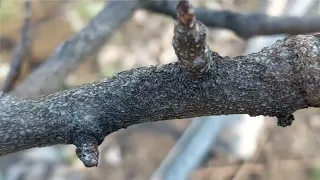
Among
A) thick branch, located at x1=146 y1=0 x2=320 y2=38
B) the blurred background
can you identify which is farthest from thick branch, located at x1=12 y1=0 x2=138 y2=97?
the blurred background

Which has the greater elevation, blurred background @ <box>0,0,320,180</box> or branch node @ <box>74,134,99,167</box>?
blurred background @ <box>0,0,320,180</box>

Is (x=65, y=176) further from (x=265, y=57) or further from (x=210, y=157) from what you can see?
(x=265, y=57)

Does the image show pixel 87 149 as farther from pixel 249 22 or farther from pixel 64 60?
pixel 249 22

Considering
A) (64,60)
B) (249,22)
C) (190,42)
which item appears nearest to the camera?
(190,42)

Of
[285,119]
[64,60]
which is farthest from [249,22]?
[285,119]

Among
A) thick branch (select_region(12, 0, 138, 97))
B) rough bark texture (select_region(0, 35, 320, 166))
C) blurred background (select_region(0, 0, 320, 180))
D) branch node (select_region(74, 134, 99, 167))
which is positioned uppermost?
blurred background (select_region(0, 0, 320, 180))

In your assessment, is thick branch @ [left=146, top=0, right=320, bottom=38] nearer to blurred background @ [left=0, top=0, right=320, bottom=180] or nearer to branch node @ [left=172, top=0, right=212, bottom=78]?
blurred background @ [left=0, top=0, right=320, bottom=180]
